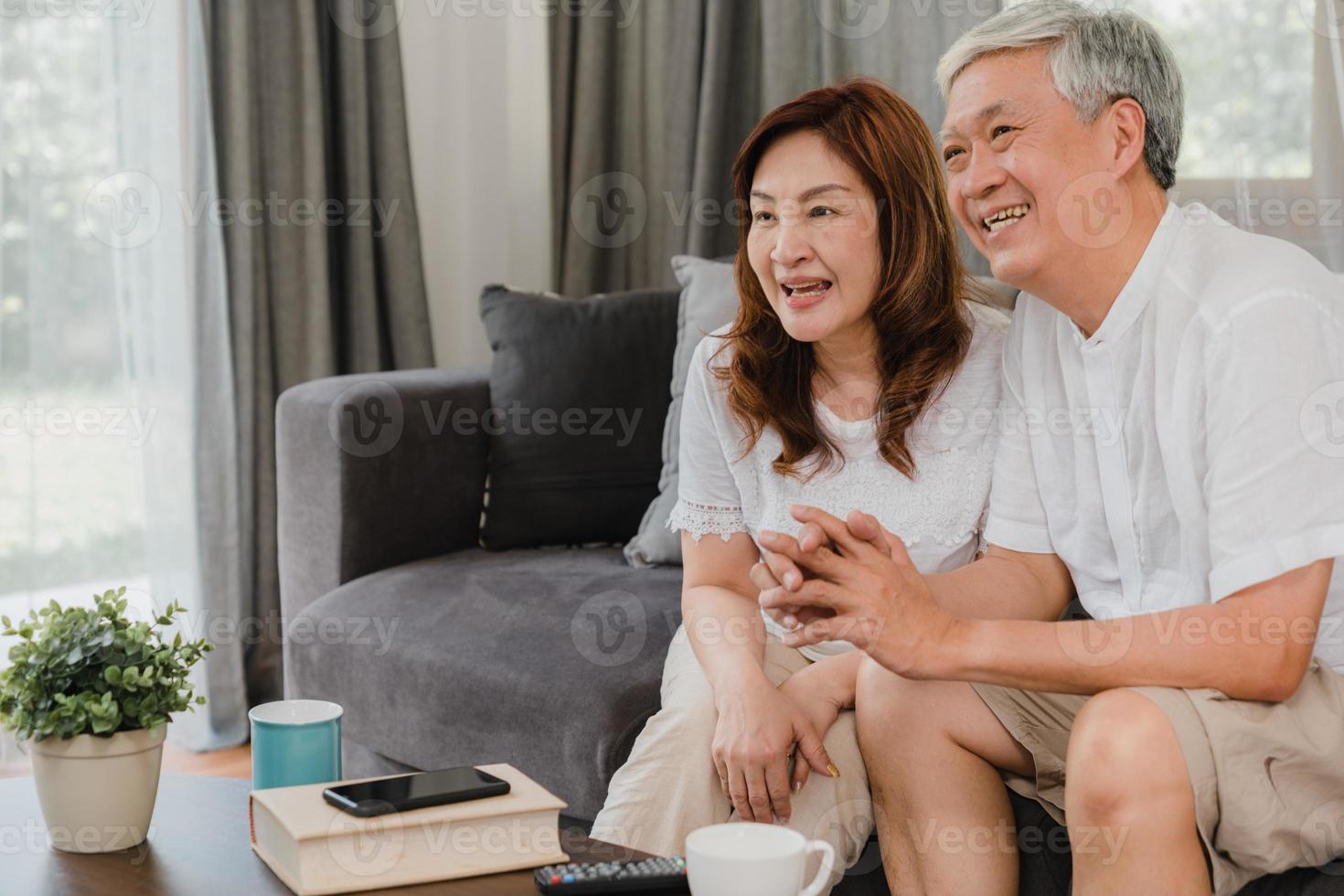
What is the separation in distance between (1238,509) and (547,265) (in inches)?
92.7

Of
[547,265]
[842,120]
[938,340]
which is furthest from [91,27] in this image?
[938,340]

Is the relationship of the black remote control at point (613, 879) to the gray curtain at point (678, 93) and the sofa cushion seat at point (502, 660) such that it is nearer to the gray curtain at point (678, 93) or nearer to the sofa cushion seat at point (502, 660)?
the sofa cushion seat at point (502, 660)

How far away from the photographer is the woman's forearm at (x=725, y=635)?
1424 millimetres

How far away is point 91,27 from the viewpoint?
8.21 feet

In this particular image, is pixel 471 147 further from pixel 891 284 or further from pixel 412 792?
pixel 412 792

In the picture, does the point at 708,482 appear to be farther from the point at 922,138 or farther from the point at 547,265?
the point at 547,265

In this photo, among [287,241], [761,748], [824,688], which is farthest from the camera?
[287,241]

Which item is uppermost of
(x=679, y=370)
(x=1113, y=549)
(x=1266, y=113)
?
(x=1266, y=113)

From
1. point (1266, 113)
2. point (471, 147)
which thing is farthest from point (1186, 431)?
point (471, 147)

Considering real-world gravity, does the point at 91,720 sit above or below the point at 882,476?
below

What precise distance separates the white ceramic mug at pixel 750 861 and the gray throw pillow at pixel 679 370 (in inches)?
46.1

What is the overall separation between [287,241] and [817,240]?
155cm

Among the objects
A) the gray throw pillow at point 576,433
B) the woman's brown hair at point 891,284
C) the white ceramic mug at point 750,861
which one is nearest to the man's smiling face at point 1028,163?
the woman's brown hair at point 891,284

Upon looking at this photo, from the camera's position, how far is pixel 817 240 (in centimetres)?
156
